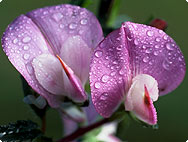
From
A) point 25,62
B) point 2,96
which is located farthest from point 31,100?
point 2,96

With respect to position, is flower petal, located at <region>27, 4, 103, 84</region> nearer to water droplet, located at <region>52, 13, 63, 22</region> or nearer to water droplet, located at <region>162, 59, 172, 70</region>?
water droplet, located at <region>52, 13, 63, 22</region>

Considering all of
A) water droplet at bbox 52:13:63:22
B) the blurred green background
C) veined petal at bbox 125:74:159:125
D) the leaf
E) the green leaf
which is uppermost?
water droplet at bbox 52:13:63:22

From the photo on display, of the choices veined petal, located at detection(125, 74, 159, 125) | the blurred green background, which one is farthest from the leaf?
the blurred green background

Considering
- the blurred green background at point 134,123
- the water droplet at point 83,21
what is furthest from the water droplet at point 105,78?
the blurred green background at point 134,123

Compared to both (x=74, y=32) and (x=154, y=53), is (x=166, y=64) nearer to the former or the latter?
(x=154, y=53)

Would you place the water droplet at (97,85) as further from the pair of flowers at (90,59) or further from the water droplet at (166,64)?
the water droplet at (166,64)

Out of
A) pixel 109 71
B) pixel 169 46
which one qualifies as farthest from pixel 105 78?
pixel 169 46

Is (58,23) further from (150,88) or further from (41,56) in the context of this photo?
(150,88)
